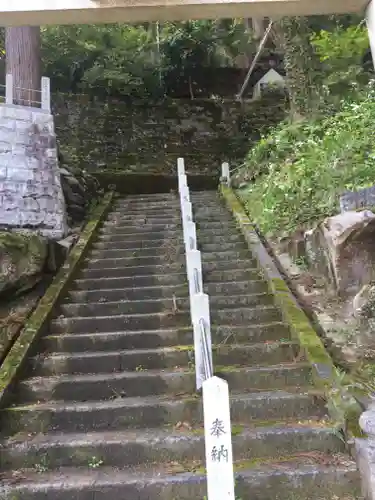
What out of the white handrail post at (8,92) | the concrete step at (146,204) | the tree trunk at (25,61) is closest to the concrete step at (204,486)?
the white handrail post at (8,92)

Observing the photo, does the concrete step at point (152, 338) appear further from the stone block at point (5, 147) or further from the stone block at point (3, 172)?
the stone block at point (5, 147)

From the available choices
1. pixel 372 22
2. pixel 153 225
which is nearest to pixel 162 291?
pixel 153 225

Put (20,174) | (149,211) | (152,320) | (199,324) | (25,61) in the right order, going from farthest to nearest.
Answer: (149,211) < (25,61) < (20,174) < (152,320) < (199,324)

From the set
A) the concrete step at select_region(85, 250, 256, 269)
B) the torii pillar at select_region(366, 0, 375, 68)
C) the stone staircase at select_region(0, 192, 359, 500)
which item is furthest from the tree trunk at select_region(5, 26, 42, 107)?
the torii pillar at select_region(366, 0, 375, 68)

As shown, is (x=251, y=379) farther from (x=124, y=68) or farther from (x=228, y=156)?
(x=124, y=68)

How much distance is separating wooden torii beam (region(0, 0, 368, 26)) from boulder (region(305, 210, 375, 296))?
1.79m

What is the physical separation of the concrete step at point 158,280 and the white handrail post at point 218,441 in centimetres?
326

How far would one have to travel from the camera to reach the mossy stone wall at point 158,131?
11.5 meters

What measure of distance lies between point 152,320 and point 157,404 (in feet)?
4.12

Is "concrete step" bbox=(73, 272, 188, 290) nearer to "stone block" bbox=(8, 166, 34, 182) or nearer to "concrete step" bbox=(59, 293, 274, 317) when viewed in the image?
"concrete step" bbox=(59, 293, 274, 317)

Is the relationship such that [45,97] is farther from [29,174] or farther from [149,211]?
[149,211]

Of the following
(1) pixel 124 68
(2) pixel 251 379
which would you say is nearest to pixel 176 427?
(2) pixel 251 379

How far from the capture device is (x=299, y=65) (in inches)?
348

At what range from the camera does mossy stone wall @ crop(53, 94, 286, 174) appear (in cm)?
1148
